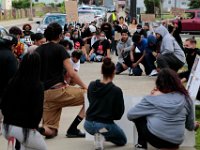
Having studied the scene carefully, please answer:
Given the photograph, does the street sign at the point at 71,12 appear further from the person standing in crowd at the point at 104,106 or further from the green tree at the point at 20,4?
the green tree at the point at 20,4

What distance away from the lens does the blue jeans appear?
7.96 m

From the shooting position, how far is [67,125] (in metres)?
9.95

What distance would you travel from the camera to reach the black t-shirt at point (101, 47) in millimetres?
21212

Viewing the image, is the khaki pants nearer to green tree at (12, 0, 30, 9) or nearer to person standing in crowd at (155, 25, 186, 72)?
person standing in crowd at (155, 25, 186, 72)

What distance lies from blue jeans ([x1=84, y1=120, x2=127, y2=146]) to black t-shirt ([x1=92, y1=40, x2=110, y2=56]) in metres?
12.9

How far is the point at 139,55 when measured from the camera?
691 inches

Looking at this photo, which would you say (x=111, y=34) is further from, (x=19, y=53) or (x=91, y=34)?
(x=19, y=53)

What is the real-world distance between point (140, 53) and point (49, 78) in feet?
30.0

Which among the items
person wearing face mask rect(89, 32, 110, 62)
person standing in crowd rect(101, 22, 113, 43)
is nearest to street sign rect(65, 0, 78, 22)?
person standing in crowd rect(101, 22, 113, 43)

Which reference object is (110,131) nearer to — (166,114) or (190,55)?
(166,114)

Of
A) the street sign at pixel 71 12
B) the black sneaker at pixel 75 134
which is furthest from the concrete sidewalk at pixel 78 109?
the street sign at pixel 71 12

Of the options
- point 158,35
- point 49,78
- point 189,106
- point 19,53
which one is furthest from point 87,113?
point 158,35

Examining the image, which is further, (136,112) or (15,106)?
(136,112)

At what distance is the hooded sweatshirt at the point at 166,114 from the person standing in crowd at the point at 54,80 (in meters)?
1.48
